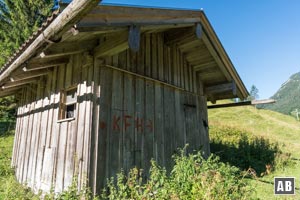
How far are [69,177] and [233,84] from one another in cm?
622

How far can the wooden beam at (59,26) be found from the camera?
2541 mm

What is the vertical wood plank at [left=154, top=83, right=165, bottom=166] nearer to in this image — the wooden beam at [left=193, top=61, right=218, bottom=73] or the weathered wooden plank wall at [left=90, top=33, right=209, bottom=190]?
the weathered wooden plank wall at [left=90, top=33, right=209, bottom=190]

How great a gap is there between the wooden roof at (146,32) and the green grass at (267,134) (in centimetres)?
329

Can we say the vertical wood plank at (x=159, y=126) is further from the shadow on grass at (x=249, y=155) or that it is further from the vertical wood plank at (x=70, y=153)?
the shadow on grass at (x=249, y=155)

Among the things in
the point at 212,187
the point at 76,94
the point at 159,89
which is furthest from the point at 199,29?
the point at 212,187

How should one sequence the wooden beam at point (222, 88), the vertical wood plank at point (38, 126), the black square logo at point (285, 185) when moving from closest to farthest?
the black square logo at point (285, 185) < the vertical wood plank at point (38, 126) < the wooden beam at point (222, 88)

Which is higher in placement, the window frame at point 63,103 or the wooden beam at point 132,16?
the wooden beam at point 132,16

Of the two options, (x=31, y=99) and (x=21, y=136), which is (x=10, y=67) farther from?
(x=21, y=136)

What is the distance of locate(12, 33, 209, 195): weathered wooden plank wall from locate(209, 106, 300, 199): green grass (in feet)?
7.54

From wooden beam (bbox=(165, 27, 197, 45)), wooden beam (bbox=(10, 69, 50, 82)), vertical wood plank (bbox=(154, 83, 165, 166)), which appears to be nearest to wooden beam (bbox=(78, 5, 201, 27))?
wooden beam (bbox=(165, 27, 197, 45))

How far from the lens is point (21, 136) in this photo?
805 cm

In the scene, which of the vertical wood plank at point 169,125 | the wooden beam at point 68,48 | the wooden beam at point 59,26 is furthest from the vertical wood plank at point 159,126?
the wooden beam at point 59,26

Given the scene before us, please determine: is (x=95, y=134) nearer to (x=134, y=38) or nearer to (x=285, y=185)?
(x=134, y=38)

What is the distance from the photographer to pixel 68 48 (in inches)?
191
